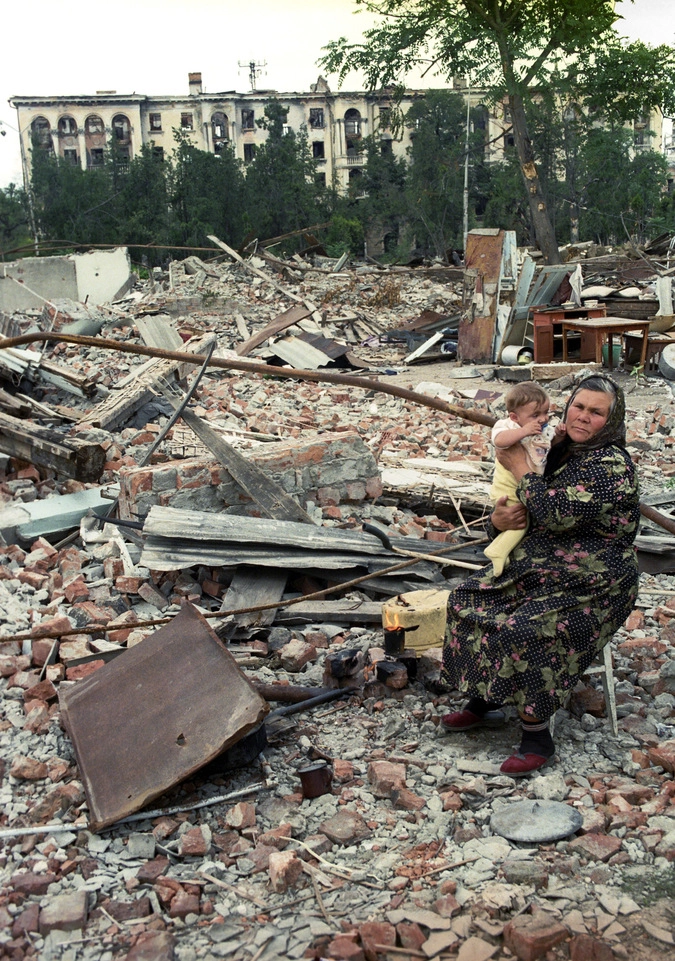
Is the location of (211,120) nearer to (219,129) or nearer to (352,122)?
(219,129)

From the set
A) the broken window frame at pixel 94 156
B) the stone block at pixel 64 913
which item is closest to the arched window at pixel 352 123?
the broken window frame at pixel 94 156

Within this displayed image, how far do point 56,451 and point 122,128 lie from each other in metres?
54.0

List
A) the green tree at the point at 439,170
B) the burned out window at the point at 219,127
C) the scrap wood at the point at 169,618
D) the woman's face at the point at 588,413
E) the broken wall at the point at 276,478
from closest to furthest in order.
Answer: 1. the woman's face at the point at 588,413
2. the scrap wood at the point at 169,618
3. the broken wall at the point at 276,478
4. the green tree at the point at 439,170
5. the burned out window at the point at 219,127

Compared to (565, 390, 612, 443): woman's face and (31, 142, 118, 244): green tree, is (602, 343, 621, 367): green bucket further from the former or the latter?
(31, 142, 118, 244): green tree

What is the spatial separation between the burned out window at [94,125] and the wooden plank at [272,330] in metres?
44.7

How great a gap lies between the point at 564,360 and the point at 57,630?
32.2 ft

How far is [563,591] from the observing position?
122 inches

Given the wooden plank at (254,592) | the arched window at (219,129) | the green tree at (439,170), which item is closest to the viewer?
the wooden plank at (254,592)

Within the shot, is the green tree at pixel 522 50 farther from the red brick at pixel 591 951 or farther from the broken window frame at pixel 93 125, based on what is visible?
the broken window frame at pixel 93 125

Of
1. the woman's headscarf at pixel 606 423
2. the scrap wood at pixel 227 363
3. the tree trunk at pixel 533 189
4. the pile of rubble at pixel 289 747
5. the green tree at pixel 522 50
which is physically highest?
the green tree at pixel 522 50

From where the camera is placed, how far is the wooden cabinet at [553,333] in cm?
1247

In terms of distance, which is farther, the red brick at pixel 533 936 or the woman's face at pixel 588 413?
the woman's face at pixel 588 413

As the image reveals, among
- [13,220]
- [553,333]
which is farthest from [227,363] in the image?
[13,220]

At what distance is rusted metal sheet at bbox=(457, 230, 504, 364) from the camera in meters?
13.5
